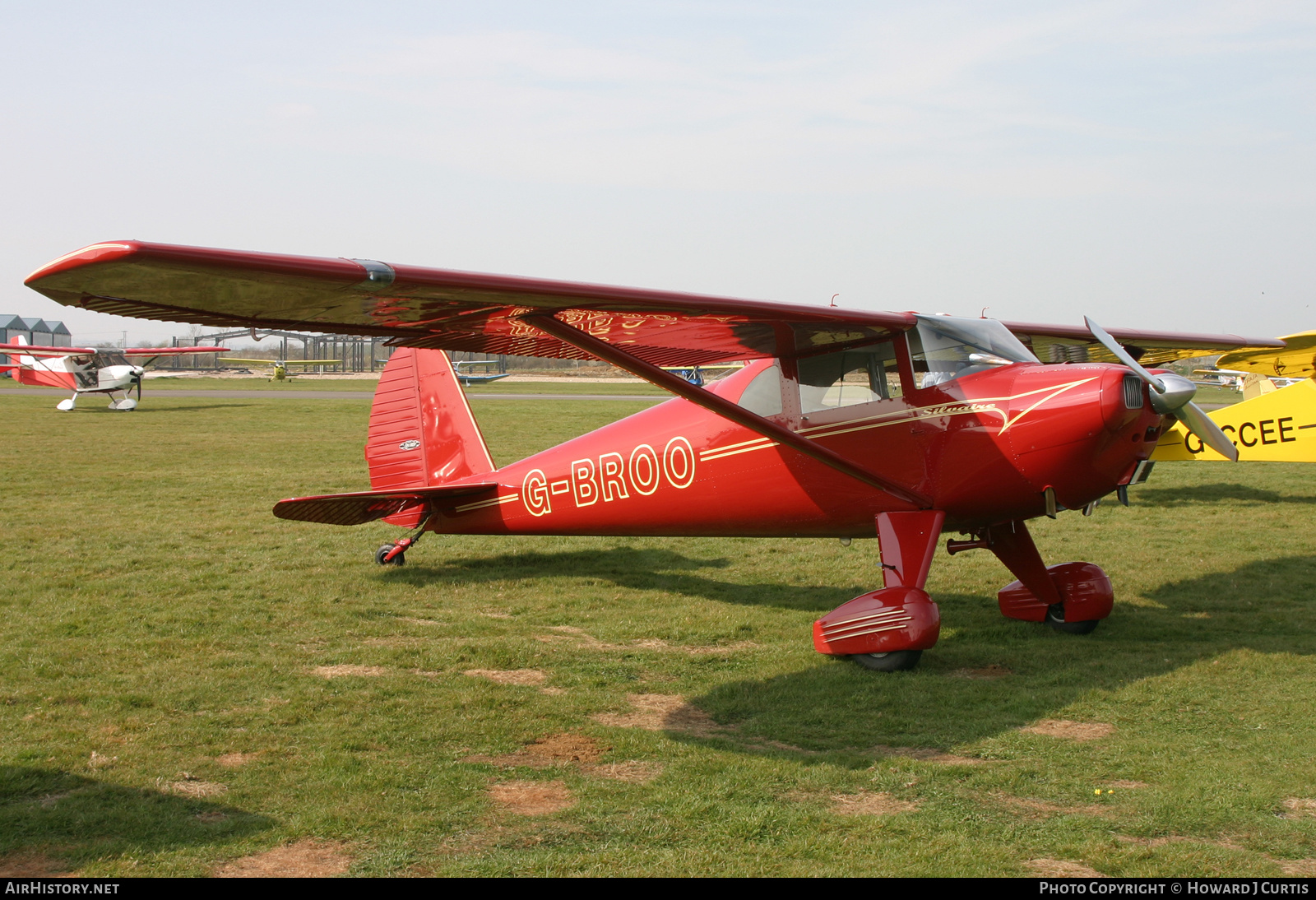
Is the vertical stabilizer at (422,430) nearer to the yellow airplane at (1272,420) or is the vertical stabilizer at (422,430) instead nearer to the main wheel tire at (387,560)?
the main wheel tire at (387,560)

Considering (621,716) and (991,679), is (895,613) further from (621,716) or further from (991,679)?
(621,716)

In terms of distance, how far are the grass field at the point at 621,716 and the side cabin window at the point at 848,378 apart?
1.78m

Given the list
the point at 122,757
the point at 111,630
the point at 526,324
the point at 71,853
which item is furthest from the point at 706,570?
the point at 71,853

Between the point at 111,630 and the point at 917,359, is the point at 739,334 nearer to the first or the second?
the point at 917,359

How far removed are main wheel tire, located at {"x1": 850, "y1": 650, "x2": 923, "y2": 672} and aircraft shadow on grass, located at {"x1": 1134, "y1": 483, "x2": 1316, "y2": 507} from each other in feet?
31.2

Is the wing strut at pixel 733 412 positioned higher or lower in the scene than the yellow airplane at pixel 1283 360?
lower

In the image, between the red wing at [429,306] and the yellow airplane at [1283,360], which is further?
the yellow airplane at [1283,360]

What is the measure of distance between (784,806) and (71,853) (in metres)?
2.80

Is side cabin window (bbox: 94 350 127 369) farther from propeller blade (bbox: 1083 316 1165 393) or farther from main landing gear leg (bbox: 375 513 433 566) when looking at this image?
propeller blade (bbox: 1083 316 1165 393)

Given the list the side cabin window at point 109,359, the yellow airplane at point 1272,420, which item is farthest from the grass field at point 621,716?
the side cabin window at point 109,359

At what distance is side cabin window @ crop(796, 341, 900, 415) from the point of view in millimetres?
6902

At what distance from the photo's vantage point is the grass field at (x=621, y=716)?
12.5 feet

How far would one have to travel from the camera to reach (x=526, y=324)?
19.5 feet

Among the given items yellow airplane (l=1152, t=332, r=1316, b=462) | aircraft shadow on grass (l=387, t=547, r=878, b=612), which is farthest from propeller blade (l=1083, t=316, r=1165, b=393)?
yellow airplane (l=1152, t=332, r=1316, b=462)
